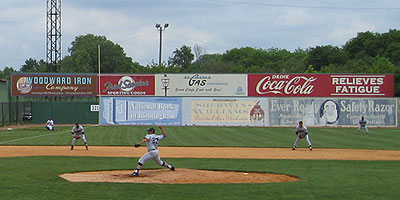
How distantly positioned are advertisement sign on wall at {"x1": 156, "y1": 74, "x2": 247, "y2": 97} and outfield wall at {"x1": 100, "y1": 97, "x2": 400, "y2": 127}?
2.45m

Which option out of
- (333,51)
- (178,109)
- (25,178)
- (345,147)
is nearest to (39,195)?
(25,178)

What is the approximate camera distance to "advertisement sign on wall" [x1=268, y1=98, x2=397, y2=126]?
200 ft

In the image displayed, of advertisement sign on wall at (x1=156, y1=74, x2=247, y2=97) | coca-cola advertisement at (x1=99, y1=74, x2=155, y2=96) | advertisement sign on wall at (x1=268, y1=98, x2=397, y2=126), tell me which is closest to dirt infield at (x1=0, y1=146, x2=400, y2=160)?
advertisement sign on wall at (x1=268, y1=98, x2=397, y2=126)

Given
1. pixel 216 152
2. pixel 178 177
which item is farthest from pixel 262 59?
pixel 178 177

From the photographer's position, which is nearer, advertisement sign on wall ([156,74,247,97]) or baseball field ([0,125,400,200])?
baseball field ([0,125,400,200])

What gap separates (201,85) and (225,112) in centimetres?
472

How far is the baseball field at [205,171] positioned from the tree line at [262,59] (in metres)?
53.1

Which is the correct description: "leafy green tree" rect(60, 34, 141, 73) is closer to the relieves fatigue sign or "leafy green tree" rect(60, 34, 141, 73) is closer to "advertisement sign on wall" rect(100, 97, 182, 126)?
the relieves fatigue sign

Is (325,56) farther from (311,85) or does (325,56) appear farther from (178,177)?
(178,177)

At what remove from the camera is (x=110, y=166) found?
2400 centimetres

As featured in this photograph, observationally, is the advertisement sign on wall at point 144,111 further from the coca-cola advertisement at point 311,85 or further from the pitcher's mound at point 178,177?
the pitcher's mound at point 178,177

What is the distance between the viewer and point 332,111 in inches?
2409

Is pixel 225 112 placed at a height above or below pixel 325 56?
below

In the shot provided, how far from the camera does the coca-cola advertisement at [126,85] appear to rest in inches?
2527
